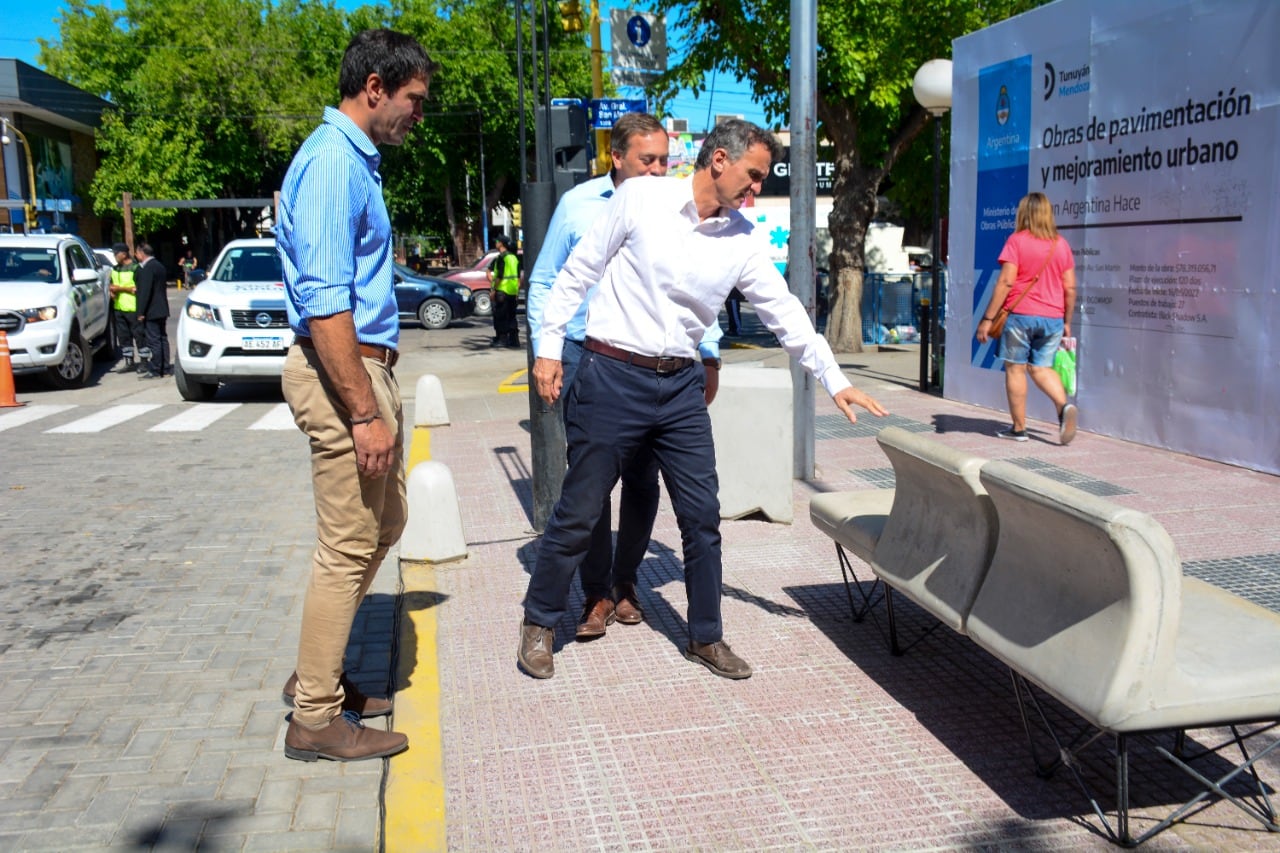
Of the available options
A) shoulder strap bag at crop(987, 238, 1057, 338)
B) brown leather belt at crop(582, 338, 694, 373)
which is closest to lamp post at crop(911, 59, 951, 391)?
shoulder strap bag at crop(987, 238, 1057, 338)

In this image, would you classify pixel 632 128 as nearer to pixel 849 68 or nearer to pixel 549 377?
pixel 549 377

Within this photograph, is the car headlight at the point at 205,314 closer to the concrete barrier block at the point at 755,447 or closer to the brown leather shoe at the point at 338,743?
the concrete barrier block at the point at 755,447

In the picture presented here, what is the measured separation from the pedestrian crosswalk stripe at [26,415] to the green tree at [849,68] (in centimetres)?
905

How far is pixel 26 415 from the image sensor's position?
40.5 ft

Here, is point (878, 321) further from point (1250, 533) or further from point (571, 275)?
point (571, 275)

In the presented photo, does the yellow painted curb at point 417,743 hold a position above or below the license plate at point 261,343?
below

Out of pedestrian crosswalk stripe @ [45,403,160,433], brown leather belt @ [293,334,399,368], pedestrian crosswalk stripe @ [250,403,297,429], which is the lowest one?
pedestrian crosswalk stripe @ [250,403,297,429]

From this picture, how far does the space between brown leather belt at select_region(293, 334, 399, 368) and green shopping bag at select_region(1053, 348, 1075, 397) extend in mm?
6398

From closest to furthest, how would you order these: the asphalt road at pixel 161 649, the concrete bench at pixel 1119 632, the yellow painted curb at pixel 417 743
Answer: the concrete bench at pixel 1119 632 < the yellow painted curb at pixel 417 743 < the asphalt road at pixel 161 649

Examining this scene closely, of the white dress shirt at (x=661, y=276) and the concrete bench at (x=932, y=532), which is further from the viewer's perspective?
the white dress shirt at (x=661, y=276)

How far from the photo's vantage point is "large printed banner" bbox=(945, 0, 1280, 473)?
7.47m

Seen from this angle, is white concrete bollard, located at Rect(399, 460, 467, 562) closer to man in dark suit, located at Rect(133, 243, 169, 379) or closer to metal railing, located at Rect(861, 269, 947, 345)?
man in dark suit, located at Rect(133, 243, 169, 379)

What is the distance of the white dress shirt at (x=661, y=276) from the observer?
405cm

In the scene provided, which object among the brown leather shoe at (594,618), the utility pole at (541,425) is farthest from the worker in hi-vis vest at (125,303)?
the brown leather shoe at (594,618)
